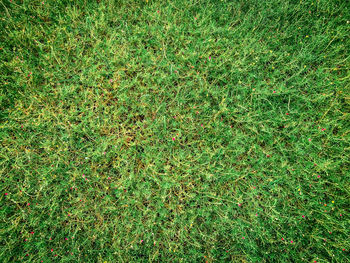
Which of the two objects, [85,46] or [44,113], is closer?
[44,113]

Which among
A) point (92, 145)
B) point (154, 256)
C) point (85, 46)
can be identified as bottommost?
point (154, 256)

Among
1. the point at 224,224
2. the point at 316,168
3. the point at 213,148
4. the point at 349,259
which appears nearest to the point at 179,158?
the point at 213,148

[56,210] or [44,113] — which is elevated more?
[44,113]

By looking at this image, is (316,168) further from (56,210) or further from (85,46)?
(85,46)

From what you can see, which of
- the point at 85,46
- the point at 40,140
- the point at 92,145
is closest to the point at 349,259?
the point at 92,145

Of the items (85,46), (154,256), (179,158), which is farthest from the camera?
(85,46)

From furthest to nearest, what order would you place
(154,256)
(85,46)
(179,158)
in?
1. (85,46)
2. (179,158)
3. (154,256)
